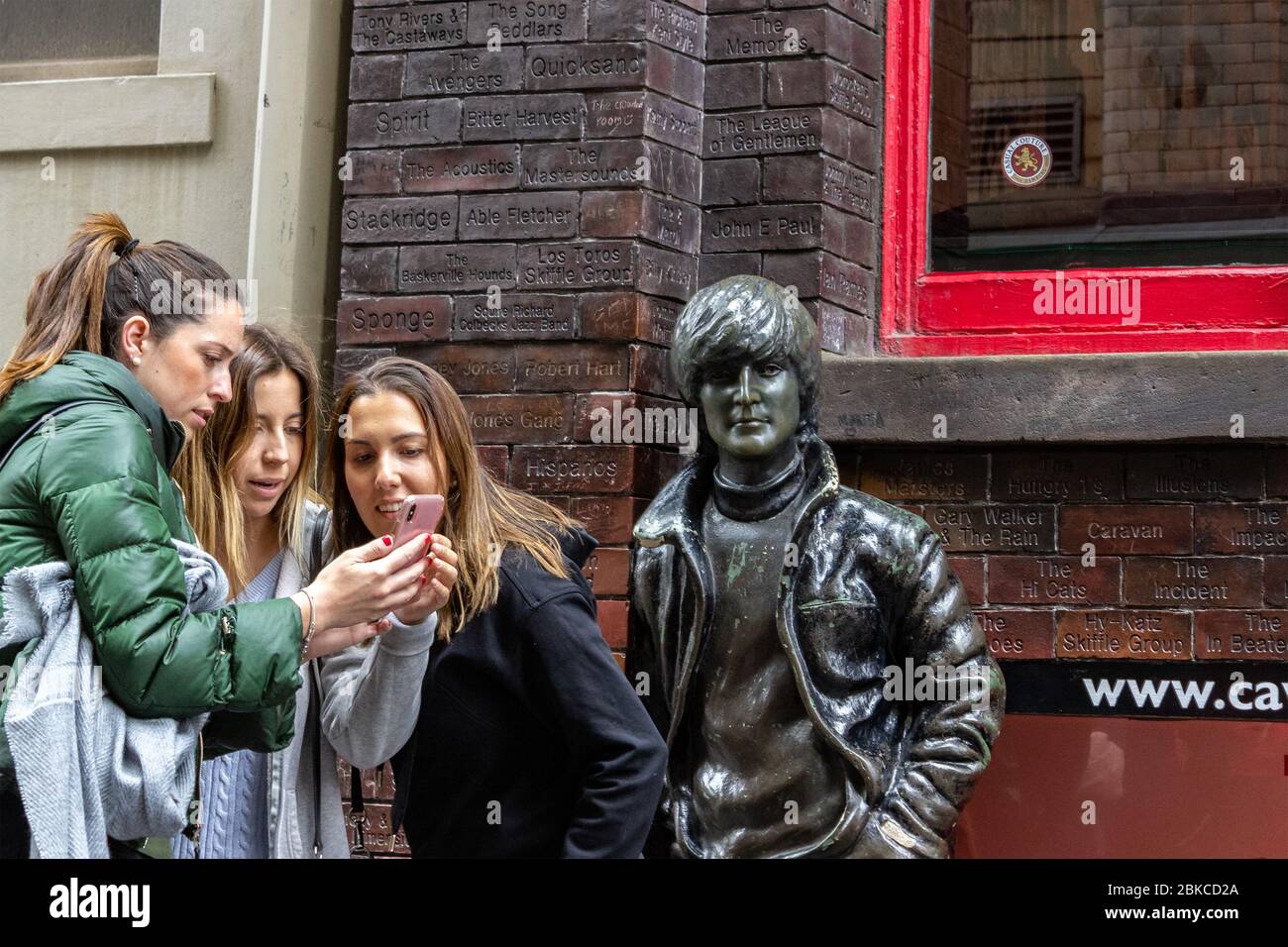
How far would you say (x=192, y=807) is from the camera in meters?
2.67

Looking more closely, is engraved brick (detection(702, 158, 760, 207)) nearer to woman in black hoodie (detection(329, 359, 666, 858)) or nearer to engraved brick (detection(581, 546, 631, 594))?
engraved brick (detection(581, 546, 631, 594))

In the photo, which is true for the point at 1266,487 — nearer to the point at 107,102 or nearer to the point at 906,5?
the point at 906,5

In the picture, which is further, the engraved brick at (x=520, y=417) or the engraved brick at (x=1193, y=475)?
the engraved brick at (x=520, y=417)

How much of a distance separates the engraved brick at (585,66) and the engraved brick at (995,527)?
1.38 metres

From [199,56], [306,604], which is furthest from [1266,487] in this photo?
[199,56]

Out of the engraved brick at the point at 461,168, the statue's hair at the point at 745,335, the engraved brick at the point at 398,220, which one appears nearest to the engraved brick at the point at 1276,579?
the statue's hair at the point at 745,335

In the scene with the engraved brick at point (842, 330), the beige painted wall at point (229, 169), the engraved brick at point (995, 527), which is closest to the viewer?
the engraved brick at point (995, 527)

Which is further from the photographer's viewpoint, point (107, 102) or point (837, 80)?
point (107, 102)

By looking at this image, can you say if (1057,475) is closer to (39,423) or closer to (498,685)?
(498,685)

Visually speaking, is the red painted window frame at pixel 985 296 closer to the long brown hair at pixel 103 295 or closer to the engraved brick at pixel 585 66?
the engraved brick at pixel 585 66

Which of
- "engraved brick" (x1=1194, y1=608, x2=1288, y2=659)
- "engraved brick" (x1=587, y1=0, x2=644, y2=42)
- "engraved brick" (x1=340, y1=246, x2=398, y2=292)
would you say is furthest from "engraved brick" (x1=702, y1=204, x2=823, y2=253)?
"engraved brick" (x1=1194, y1=608, x2=1288, y2=659)

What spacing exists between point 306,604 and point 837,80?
2.58 m

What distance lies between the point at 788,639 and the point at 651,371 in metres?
1.18

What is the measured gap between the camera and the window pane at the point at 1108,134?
15.3ft
